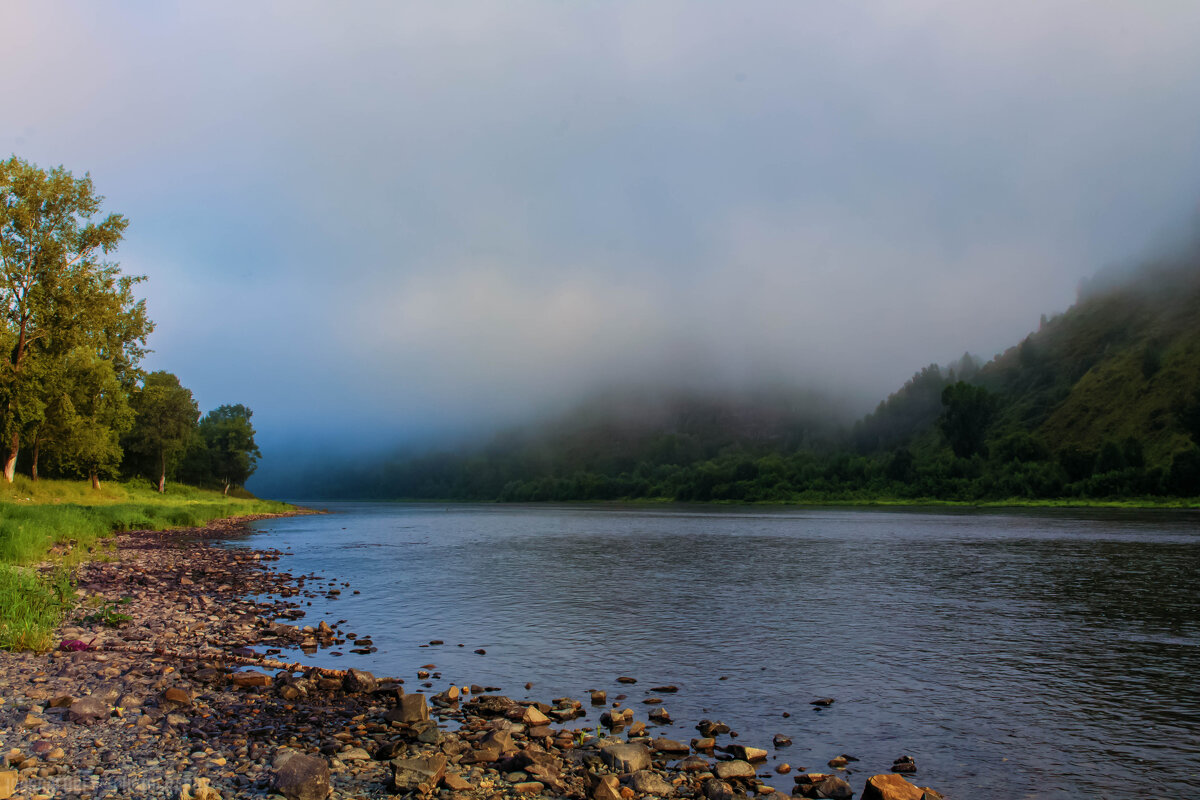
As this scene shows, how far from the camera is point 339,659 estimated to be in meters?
20.9

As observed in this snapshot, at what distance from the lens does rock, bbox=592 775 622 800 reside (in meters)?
10.8

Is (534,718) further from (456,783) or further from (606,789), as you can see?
(606,789)

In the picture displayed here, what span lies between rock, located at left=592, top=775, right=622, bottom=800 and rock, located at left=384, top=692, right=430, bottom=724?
4791 millimetres

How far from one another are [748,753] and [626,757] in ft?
8.48

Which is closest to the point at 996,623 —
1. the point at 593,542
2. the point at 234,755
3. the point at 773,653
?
the point at 773,653

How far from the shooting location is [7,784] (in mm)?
9250

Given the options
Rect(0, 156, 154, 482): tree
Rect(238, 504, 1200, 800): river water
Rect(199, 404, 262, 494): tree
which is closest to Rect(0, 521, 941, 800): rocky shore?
Rect(238, 504, 1200, 800): river water

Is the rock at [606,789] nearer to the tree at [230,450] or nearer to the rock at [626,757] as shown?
the rock at [626,757]

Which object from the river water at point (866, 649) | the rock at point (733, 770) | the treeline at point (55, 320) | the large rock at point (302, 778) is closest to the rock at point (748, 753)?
the river water at point (866, 649)

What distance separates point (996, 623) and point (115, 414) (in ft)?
258

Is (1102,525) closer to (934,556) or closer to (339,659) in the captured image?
(934,556)

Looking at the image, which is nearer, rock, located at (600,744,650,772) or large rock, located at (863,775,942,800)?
large rock, located at (863,775,942,800)

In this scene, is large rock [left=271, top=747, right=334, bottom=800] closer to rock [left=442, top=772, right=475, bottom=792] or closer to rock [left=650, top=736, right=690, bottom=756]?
rock [left=442, top=772, right=475, bottom=792]

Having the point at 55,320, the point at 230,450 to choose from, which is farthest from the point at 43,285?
the point at 230,450
